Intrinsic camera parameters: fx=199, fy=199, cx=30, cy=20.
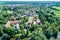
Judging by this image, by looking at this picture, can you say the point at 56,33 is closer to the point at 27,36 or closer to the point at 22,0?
the point at 27,36

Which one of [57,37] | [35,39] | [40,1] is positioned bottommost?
[40,1]

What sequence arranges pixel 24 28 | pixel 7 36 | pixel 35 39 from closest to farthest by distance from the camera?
pixel 35 39 < pixel 7 36 < pixel 24 28

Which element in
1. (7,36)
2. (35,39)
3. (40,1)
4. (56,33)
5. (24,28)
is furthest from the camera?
(40,1)

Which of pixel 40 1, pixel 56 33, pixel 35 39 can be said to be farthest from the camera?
pixel 40 1

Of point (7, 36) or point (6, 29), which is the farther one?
point (6, 29)

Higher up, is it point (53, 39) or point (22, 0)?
point (53, 39)

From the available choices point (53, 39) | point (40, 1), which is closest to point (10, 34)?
point (53, 39)

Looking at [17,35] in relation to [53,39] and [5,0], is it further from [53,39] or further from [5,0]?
[5,0]

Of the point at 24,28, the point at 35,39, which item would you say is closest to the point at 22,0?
the point at 24,28

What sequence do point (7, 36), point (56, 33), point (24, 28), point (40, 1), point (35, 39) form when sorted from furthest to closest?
point (40, 1)
point (24, 28)
point (56, 33)
point (7, 36)
point (35, 39)
